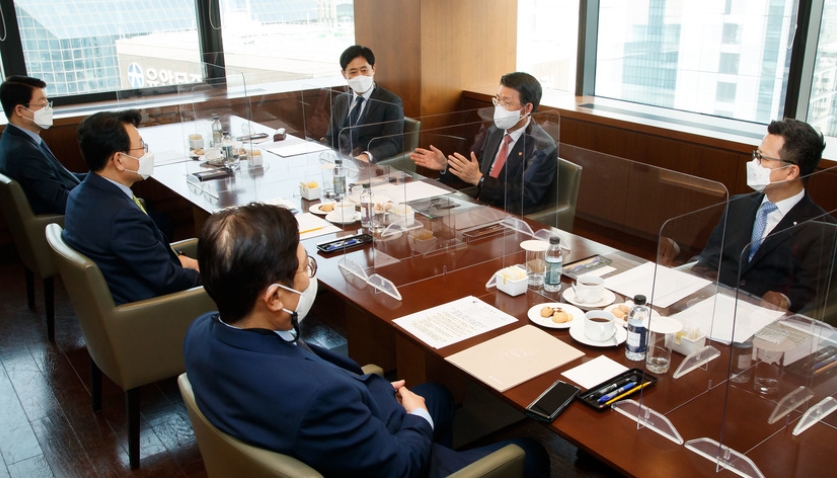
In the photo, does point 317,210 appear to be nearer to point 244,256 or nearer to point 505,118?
point 505,118

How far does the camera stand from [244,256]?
152cm

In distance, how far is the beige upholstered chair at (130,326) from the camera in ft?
8.21

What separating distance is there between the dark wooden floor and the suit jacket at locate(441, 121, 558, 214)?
0.91m

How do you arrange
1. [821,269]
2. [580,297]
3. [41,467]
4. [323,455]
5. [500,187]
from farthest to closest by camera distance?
1. [500,187]
2. [41,467]
3. [580,297]
4. [821,269]
5. [323,455]

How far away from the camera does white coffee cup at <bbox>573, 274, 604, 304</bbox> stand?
2.35 m

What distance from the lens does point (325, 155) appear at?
13.1 feet

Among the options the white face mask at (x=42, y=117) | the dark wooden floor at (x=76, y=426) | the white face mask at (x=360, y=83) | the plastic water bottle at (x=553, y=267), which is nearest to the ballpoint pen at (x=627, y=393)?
the plastic water bottle at (x=553, y=267)

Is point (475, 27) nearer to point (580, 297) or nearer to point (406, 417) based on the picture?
point (580, 297)

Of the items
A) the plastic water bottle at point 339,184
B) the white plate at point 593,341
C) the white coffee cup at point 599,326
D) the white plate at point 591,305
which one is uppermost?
the plastic water bottle at point 339,184

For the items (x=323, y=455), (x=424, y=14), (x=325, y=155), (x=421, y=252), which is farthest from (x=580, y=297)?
(x=424, y=14)

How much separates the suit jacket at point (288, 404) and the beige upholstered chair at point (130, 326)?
1040 millimetres

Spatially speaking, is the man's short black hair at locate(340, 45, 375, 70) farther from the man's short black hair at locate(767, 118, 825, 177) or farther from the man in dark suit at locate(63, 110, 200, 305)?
the man's short black hair at locate(767, 118, 825, 177)

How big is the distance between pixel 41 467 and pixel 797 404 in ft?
8.36

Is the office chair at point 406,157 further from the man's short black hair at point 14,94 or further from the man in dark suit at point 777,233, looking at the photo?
the man's short black hair at point 14,94
